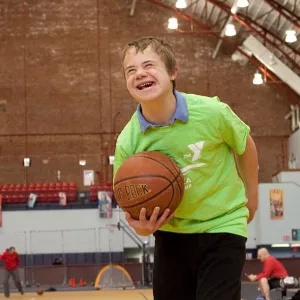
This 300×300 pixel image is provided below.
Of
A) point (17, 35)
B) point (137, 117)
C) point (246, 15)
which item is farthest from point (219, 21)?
point (137, 117)

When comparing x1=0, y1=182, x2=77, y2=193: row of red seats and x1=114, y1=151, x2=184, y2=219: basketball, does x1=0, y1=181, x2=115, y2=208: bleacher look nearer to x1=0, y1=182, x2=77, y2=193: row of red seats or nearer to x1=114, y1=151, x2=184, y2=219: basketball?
x1=0, y1=182, x2=77, y2=193: row of red seats

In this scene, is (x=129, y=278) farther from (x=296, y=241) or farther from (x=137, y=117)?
(x=137, y=117)

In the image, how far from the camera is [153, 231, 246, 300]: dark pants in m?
4.27

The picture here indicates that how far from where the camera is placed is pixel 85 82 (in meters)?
40.8

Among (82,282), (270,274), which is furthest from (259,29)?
(270,274)

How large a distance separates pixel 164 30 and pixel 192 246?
122ft

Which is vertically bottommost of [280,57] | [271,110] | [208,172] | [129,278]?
[129,278]

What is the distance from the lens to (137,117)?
4.64 m

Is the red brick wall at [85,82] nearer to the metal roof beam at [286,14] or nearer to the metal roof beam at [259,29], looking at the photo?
the metal roof beam at [259,29]

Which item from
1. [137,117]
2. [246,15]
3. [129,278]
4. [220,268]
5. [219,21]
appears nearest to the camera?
[220,268]

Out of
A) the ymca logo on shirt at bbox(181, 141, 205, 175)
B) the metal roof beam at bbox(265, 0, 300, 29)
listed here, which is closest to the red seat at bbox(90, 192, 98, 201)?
the metal roof beam at bbox(265, 0, 300, 29)

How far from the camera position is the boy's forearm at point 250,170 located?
15.4ft

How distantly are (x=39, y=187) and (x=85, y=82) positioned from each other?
21.7ft

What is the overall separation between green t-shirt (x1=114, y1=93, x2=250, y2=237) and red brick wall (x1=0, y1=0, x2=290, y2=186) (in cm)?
3548
